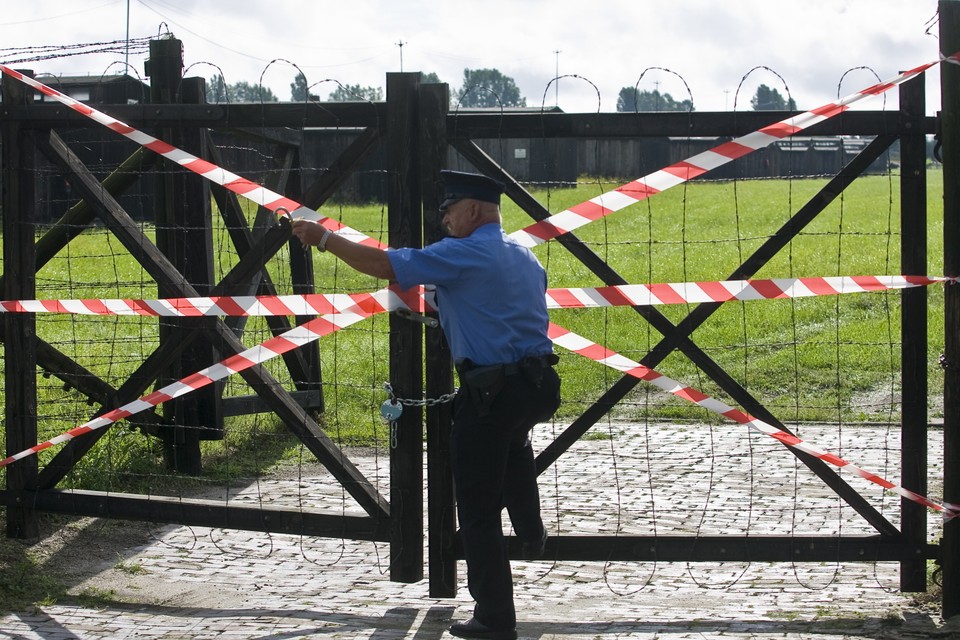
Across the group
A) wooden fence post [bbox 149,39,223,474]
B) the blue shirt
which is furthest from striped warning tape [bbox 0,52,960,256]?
wooden fence post [bbox 149,39,223,474]

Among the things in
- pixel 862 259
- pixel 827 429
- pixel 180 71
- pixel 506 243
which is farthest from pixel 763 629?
pixel 862 259

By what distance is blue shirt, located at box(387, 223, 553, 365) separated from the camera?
15.8 ft

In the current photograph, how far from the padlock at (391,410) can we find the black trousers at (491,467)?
60 centimetres

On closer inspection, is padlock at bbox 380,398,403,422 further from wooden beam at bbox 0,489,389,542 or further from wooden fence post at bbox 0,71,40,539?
wooden fence post at bbox 0,71,40,539

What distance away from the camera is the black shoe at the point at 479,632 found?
5012 millimetres

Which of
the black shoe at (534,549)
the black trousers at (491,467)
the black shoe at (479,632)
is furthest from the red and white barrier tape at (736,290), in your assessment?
the black shoe at (479,632)

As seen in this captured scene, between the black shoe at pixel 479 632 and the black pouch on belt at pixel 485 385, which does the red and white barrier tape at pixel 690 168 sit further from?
the black shoe at pixel 479 632

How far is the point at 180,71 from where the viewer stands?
8234mm

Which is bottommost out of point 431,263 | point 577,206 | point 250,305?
point 250,305

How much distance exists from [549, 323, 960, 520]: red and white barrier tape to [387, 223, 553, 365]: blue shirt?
450mm

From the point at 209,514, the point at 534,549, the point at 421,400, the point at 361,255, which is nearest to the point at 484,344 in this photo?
the point at 361,255

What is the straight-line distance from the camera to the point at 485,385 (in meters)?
4.84

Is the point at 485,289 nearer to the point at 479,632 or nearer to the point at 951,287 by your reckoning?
the point at 479,632

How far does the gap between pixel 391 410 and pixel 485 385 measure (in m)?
0.88
